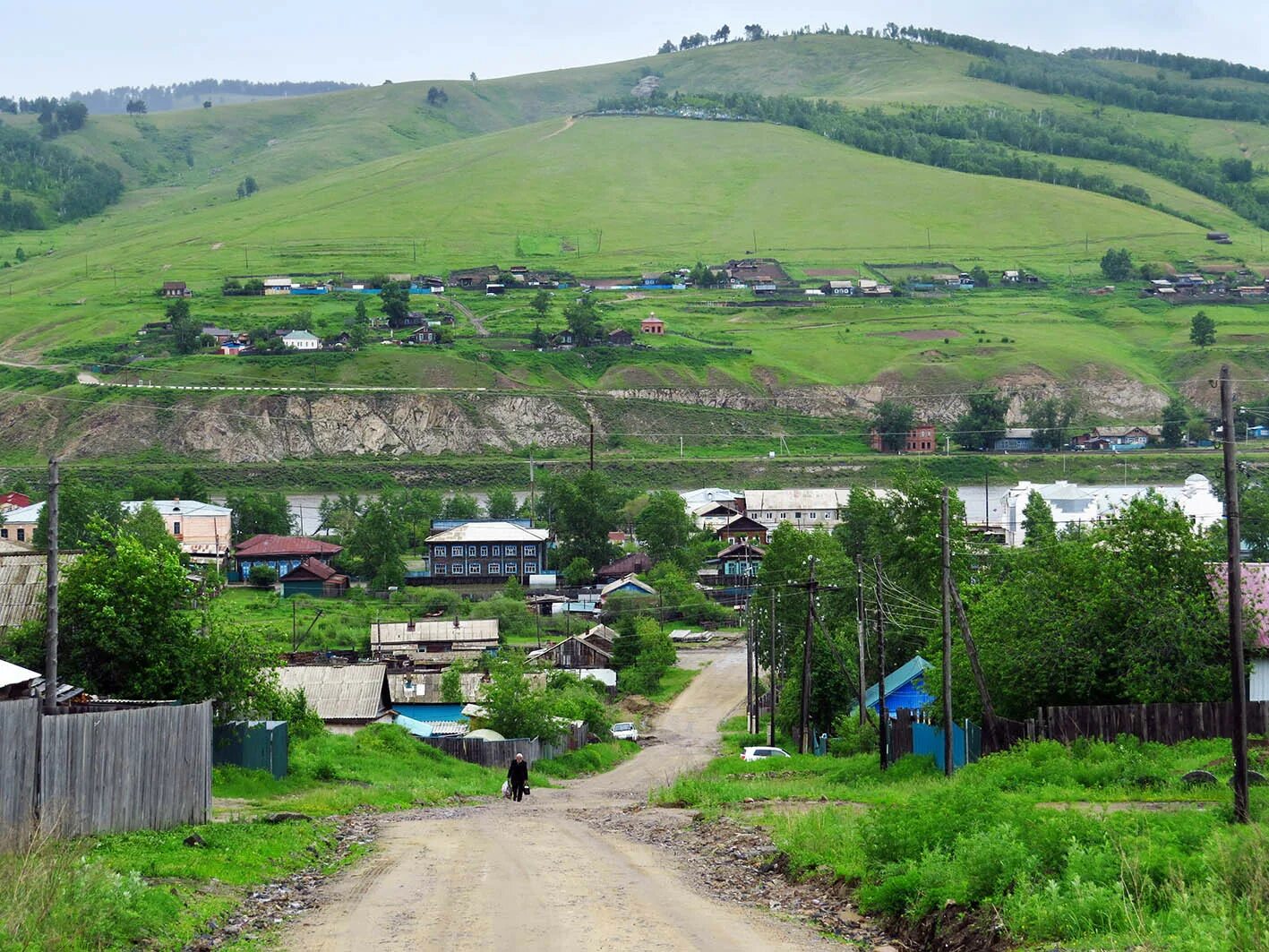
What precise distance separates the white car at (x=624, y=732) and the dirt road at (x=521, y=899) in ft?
102

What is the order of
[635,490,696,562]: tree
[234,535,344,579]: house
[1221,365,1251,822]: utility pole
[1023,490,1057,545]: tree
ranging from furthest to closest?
[635,490,696,562]: tree < [234,535,344,579]: house < [1023,490,1057,545]: tree < [1221,365,1251,822]: utility pole

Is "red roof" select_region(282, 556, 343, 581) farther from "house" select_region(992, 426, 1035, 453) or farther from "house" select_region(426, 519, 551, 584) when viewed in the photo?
"house" select_region(992, 426, 1035, 453)

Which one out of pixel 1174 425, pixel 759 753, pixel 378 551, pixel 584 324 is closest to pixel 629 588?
pixel 378 551

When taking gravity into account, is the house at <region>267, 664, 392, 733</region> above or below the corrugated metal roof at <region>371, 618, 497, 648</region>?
above

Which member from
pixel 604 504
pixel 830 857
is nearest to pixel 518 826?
pixel 830 857

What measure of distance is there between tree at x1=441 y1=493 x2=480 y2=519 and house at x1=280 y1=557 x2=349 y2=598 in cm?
2577

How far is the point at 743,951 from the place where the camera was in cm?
1327

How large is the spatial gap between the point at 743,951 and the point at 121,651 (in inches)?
758

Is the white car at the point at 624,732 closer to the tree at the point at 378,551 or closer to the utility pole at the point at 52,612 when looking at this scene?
the utility pole at the point at 52,612

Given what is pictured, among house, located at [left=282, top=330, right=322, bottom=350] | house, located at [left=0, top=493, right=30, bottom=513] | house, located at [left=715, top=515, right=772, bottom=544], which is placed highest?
house, located at [left=282, top=330, right=322, bottom=350]

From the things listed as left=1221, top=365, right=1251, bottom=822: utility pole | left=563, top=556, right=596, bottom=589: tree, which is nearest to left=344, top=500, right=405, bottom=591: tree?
left=563, top=556, right=596, bottom=589: tree

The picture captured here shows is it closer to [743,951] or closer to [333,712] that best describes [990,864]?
[743,951]

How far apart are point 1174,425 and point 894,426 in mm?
28119

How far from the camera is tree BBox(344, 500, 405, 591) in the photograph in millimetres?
100250
